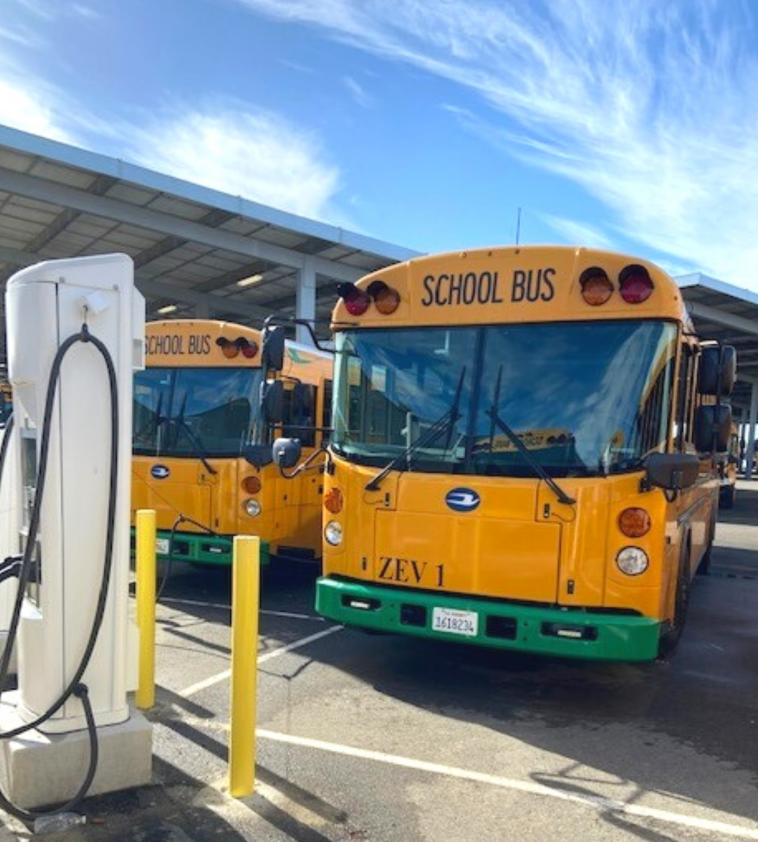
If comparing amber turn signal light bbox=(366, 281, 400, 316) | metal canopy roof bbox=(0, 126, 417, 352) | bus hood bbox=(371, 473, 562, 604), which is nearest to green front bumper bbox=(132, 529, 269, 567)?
bus hood bbox=(371, 473, 562, 604)

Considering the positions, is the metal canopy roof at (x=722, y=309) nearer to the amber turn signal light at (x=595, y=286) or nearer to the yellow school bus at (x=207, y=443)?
the yellow school bus at (x=207, y=443)

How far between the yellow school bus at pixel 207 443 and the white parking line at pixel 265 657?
4.25 ft

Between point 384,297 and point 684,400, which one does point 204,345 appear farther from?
point 684,400

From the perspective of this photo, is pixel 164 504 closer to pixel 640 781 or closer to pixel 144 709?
pixel 144 709

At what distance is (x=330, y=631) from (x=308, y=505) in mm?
2027

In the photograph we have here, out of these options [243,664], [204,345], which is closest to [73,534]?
[243,664]

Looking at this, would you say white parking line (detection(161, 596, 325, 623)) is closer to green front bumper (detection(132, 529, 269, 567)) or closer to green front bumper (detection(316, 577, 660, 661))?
green front bumper (detection(132, 529, 269, 567))

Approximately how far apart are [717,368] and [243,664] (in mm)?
3636

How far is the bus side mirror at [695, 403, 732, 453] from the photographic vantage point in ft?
17.3

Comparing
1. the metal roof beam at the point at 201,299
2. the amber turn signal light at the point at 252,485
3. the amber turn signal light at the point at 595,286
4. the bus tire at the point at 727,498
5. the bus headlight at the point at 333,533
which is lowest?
the bus tire at the point at 727,498

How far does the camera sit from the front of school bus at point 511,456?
4.48 m

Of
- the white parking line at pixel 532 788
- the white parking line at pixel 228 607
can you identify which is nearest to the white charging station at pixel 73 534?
the white parking line at pixel 532 788

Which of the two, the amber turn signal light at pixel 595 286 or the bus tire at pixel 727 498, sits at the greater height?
the amber turn signal light at pixel 595 286

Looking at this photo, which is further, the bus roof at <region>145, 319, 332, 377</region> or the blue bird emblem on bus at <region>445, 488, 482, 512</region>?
the bus roof at <region>145, 319, 332, 377</region>
